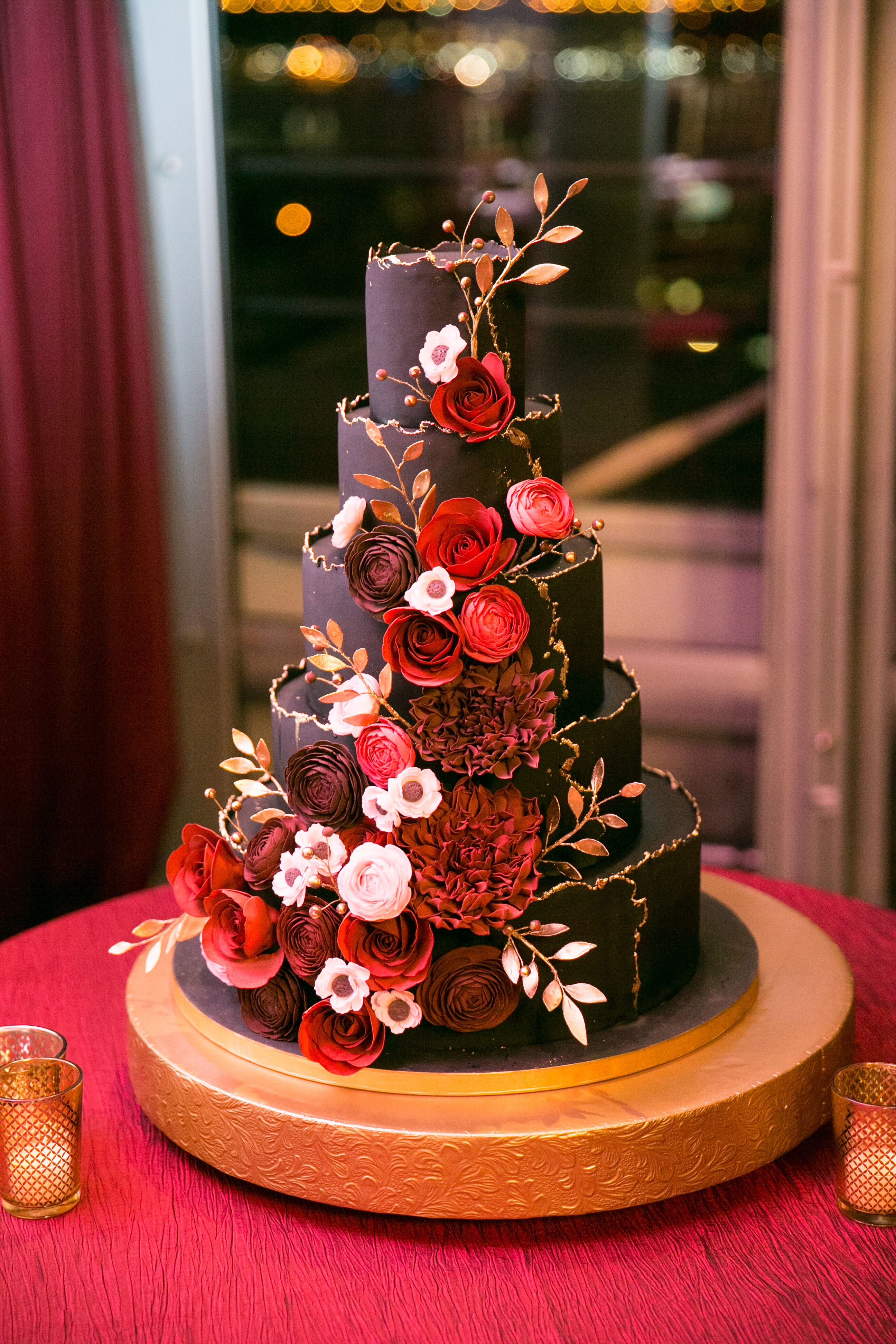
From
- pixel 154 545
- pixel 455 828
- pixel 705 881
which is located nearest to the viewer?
pixel 455 828

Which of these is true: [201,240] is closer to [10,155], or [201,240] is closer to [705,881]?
[10,155]

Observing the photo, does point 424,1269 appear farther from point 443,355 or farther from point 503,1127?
point 443,355

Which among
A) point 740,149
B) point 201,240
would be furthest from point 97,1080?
point 740,149

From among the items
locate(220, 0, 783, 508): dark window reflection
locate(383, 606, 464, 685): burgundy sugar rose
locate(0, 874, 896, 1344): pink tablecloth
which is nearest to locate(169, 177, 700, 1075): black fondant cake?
locate(383, 606, 464, 685): burgundy sugar rose

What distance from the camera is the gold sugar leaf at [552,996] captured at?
126 centimetres

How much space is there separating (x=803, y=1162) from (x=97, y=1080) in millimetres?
746

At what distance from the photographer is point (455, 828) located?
1.26m

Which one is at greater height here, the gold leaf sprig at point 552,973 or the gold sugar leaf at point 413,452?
the gold sugar leaf at point 413,452

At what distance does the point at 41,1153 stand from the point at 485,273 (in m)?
0.88

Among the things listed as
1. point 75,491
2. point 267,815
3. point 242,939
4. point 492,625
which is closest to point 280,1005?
point 242,939

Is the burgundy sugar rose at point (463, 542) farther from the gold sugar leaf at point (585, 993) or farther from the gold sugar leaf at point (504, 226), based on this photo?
the gold sugar leaf at point (585, 993)

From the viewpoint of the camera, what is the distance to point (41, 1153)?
1.26m

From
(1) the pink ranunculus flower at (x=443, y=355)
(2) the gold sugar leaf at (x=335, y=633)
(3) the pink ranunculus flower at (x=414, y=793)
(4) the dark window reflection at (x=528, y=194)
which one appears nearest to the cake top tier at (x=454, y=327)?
(1) the pink ranunculus flower at (x=443, y=355)

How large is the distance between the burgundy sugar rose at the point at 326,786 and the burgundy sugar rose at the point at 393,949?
0.32 feet
